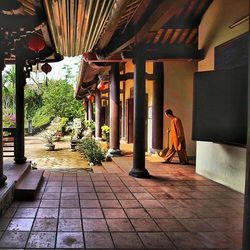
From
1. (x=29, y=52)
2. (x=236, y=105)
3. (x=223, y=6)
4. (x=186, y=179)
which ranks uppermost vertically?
(x=223, y=6)

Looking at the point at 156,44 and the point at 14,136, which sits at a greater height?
the point at 156,44

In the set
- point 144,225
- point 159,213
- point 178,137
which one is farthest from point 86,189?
point 178,137

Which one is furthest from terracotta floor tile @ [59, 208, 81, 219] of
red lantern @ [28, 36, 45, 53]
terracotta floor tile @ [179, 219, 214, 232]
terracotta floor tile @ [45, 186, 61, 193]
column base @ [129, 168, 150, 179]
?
red lantern @ [28, 36, 45, 53]

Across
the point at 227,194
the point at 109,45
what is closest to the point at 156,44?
the point at 109,45

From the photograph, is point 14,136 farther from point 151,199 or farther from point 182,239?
point 182,239

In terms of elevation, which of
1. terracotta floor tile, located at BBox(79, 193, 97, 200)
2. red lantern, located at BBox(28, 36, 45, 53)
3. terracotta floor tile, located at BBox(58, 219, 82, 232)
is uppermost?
red lantern, located at BBox(28, 36, 45, 53)

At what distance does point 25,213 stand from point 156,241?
6.42ft

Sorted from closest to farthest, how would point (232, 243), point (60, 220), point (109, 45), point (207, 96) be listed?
point (232, 243), point (60, 220), point (207, 96), point (109, 45)

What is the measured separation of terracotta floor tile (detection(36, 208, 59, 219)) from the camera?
14.5 feet

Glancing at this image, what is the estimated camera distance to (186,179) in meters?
6.89

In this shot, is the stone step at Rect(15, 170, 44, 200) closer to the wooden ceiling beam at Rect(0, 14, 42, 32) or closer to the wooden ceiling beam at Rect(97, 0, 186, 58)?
the wooden ceiling beam at Rect(0, 14, 42, 32)

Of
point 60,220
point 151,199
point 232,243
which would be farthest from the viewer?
point 151,199

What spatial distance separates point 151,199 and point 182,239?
1.68 metres

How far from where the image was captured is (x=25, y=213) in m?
4.58
